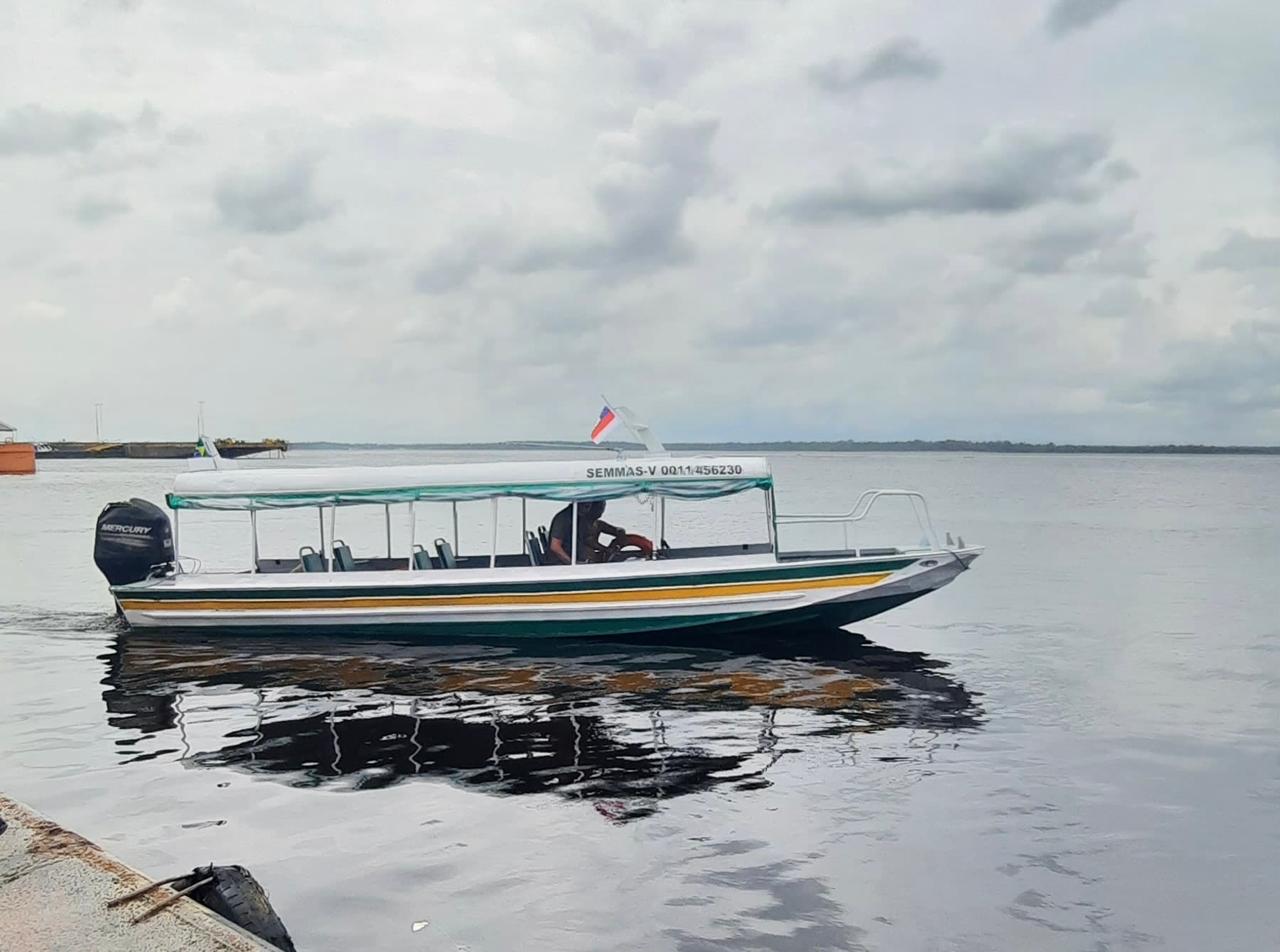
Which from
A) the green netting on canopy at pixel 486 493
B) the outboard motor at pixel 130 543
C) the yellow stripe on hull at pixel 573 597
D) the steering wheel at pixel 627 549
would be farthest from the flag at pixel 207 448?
the steering wheel at pixel 627 549

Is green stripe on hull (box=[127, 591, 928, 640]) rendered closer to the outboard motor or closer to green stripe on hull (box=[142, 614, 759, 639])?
green stripe on hull (box=[142, 614, 759, 639])

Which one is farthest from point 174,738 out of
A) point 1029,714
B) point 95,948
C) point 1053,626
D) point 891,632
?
point 1053,626

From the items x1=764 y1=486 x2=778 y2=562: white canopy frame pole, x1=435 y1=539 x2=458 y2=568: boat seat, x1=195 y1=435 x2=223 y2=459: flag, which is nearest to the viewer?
x1=764 y1=486 x2=778 y2=562: white canopy frame pole

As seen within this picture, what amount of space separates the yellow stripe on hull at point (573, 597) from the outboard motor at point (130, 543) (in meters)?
1.91

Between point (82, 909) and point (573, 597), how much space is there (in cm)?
1152

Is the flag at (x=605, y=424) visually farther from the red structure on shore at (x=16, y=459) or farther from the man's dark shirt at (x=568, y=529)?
the red structure on shore at (x=16, y=459)

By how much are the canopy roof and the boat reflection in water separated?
7.93 feet

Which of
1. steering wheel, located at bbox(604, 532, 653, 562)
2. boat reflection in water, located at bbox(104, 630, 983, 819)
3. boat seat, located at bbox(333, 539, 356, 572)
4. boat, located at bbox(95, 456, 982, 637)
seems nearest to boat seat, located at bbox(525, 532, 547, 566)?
boat, located at bbox(95, 456, 982, 637)

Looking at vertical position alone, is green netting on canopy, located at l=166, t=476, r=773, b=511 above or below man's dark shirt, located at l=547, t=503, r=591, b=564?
above

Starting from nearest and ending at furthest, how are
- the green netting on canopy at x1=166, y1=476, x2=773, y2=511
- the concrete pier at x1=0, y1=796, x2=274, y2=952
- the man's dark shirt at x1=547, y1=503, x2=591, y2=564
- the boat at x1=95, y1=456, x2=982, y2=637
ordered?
the concrete pier at x1=0, y1=796, x2=274, y2=952
the boat at x1=95, y1=456, x2=982, y2=637
the green netting on canopy at x1=166, y1=476, x2=773, y2=511
the man's dark shirt at x1=547, y1=503, x2=591, y2=564

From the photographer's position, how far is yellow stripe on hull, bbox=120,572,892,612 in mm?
17047

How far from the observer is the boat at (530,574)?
17.1m

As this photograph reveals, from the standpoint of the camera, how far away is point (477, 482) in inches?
706

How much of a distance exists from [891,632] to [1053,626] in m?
4.17
